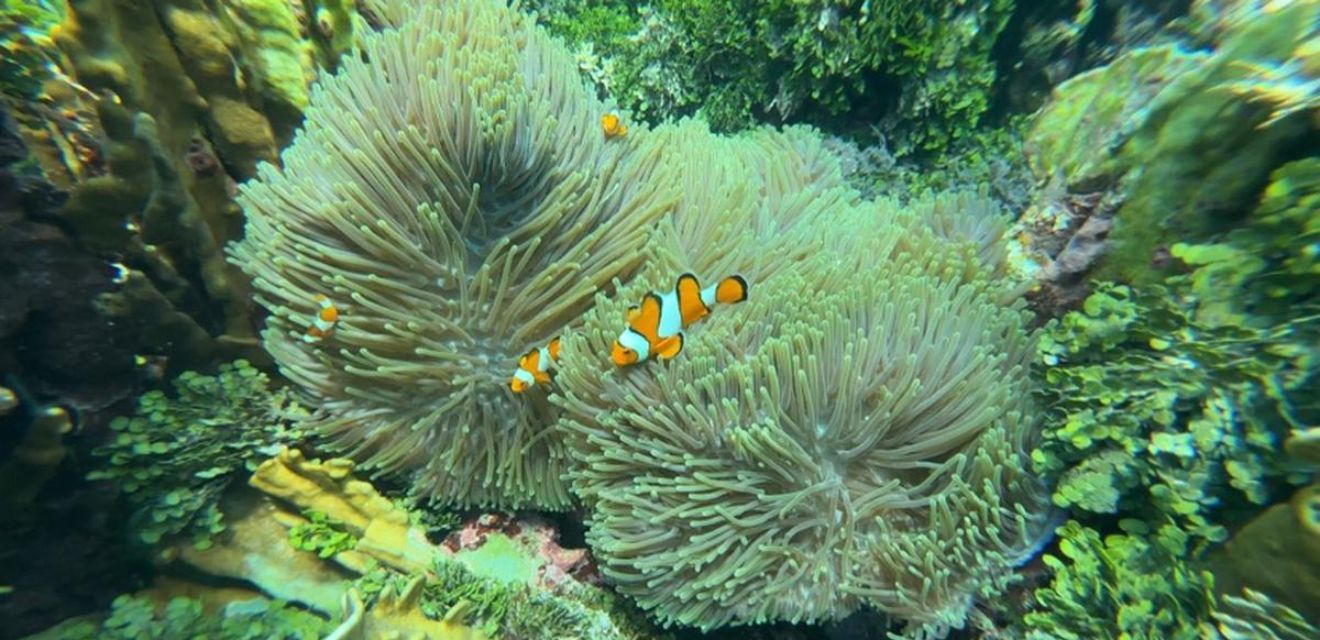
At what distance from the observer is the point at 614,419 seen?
230 centimetres

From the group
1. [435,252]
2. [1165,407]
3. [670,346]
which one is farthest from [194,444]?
[1165,407]

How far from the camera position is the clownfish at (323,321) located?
7.98 feet

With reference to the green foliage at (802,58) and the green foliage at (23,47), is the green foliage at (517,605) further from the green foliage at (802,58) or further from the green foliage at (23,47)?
the green foliage at (802,58)

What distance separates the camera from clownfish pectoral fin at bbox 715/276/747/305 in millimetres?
2299

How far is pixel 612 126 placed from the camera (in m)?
2.96

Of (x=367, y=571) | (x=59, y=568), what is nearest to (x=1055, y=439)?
(x=367, y=571)

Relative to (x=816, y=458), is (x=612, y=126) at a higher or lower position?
higher

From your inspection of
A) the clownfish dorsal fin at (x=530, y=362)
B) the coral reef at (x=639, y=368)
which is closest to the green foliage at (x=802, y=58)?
the coral reef at (x=639, y=368)

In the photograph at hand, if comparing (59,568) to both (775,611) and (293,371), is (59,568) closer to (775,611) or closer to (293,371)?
(293,371)

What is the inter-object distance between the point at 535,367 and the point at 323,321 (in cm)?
80

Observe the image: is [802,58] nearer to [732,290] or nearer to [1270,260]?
[732,290]

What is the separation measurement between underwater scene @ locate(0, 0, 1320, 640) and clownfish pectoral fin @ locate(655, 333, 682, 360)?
2 centimetres

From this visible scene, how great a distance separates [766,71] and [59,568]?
4084 millimetres

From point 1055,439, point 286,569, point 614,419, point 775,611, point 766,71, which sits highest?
point 766,71
